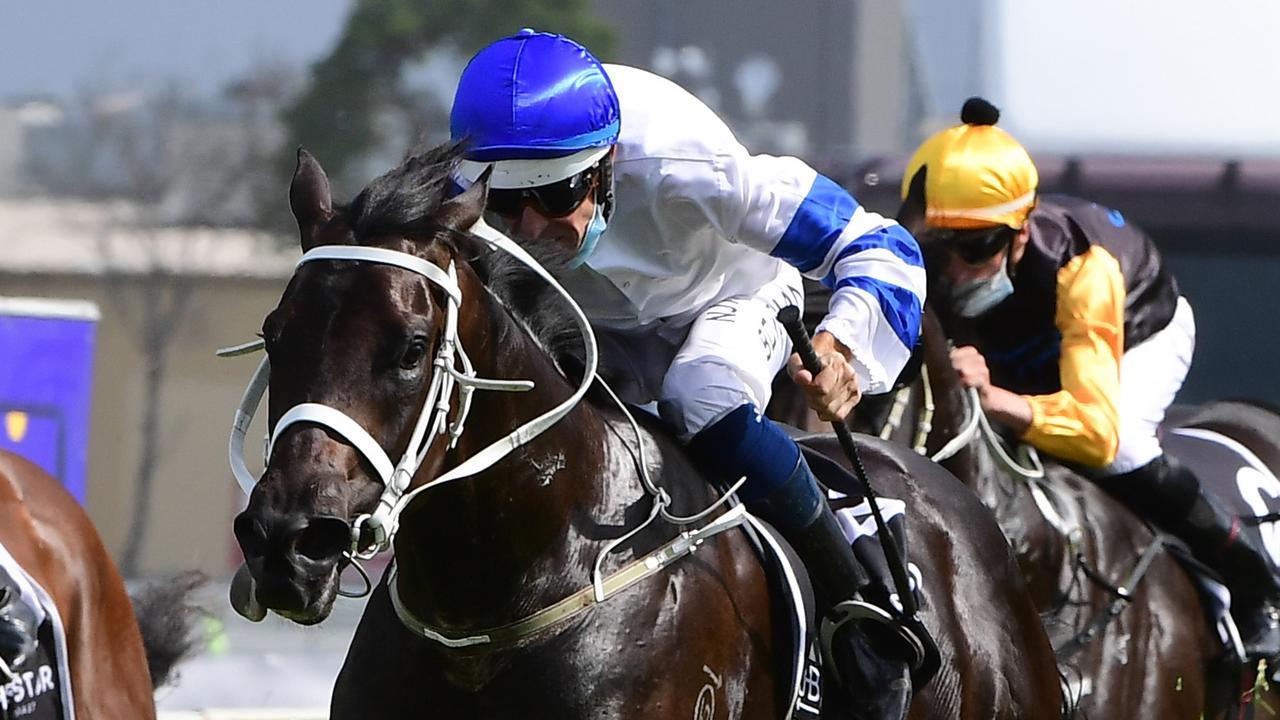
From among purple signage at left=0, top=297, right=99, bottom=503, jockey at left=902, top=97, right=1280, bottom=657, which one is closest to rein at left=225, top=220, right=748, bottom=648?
jockey at left=902, top=97, right=1280, bottom=657

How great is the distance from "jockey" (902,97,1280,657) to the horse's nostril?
2.35 m

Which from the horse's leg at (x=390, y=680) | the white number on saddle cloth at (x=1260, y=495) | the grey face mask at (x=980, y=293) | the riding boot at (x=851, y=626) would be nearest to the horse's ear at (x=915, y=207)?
the grey face mask at (x=980, y=293)

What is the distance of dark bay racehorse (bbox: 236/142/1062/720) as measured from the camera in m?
2.16

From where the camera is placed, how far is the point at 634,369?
3092 millimetres

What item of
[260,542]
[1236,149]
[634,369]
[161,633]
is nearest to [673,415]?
[634,369]

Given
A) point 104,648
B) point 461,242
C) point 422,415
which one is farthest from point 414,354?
point 104,648

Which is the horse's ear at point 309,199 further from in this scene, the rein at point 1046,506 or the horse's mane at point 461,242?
the rein at point 1046,506

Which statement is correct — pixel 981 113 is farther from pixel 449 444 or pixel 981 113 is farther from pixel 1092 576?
pixel 449 444

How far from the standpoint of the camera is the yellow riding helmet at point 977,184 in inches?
174

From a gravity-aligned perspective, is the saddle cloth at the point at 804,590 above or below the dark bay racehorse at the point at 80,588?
above

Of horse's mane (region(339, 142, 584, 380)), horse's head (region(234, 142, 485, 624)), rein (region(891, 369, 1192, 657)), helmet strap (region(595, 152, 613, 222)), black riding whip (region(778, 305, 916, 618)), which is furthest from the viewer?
rein (region(891, 369, 1192, 657))

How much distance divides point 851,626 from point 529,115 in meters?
0.92

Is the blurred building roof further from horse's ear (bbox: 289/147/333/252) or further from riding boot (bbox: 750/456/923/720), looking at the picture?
horse's ear (bbox: 289/147/333/252)

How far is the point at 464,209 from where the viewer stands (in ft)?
7.91
